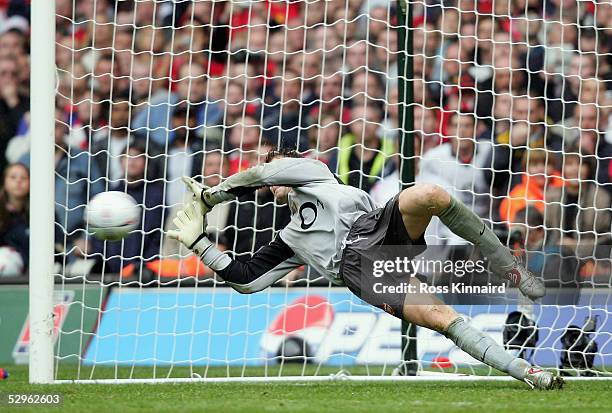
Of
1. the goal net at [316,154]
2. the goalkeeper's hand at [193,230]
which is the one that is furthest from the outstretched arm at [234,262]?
the goal net at [316,154]

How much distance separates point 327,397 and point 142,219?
3336 mm

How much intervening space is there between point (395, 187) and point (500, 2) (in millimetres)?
1718

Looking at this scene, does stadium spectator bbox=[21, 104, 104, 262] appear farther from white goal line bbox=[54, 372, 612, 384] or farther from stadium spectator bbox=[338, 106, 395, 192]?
stadium spectator bbox=[338, 106, 395, 192]

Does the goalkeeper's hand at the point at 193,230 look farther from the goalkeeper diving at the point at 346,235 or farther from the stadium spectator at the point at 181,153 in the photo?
the stadium spectator at the point at 181,153

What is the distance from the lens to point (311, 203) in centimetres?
643

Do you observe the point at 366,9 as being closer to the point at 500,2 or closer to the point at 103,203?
the point at 500,2

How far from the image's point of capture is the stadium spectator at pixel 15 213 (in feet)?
32.2

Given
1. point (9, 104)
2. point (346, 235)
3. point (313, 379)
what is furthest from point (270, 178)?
point (9, 104)

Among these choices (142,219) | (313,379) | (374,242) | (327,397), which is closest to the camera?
(327,397)

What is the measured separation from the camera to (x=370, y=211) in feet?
21.1

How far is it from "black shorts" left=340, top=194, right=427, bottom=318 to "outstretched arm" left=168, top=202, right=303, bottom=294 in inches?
20.1

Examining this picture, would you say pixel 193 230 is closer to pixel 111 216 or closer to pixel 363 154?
pixel 111 216

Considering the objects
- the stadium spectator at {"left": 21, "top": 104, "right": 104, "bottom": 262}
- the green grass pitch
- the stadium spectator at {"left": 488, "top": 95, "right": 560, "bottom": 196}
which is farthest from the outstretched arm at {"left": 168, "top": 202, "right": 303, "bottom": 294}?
the stadium spectator at {"left": 488, "top": 95, "right": 560, "bottom": 196}

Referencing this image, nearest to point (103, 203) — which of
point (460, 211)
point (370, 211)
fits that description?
point (370, 211)
